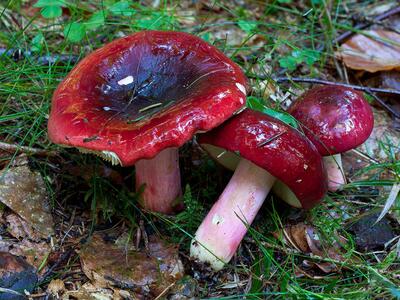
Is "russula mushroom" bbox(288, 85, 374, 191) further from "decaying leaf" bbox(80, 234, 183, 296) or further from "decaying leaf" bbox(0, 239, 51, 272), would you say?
"decaying leaf" bbox(0, 239, 51, 272)

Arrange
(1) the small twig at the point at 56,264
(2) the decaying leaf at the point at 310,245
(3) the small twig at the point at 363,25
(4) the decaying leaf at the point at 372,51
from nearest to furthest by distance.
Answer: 1. (1) the small twig at the point at 56,264
2. (2) the decaying leaf at the point at 310,245
3. (4) the decaying leaf at the point at 372,51
4. (3) the small twig at the point at 363,25

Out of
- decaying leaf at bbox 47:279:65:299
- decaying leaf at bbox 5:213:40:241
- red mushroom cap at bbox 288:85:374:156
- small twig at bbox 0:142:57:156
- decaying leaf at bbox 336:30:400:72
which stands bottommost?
decaying leaf at bbox 47:279:65:299

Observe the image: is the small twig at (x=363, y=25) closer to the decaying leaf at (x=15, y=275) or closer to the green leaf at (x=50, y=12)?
the green leaf at (x=50, y=12)

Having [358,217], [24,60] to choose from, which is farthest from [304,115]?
[24,60]

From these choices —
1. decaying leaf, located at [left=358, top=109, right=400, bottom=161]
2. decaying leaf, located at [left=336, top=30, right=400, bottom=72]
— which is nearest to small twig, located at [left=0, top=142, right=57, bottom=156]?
decaying leaf, located at [left=358, top=109, right=400, bottom=161]

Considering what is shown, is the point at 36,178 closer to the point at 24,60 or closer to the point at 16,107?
the point at 16,107

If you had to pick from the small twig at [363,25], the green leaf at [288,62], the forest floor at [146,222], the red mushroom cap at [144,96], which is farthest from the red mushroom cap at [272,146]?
the small twig at [363,25]
